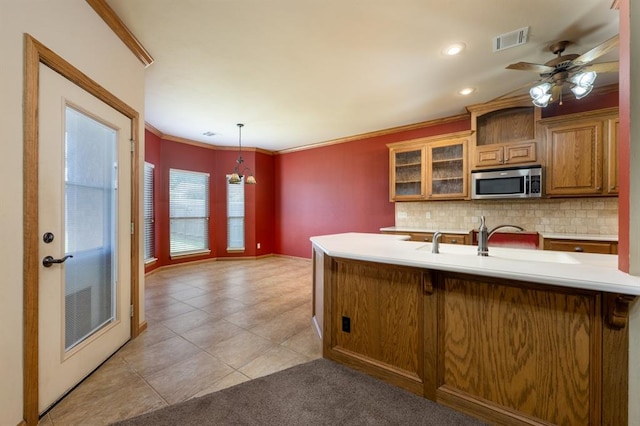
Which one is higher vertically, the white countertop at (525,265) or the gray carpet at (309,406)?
the white countertop at (525,265)

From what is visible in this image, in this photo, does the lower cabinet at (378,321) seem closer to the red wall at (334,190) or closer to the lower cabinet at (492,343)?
the lower cabinet at (492,343)

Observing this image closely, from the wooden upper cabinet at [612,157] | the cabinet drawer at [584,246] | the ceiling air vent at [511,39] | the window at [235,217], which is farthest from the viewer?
the window at [235,217]

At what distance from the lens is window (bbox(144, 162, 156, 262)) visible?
4.93m

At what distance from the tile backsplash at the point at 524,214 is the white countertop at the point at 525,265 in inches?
96.1

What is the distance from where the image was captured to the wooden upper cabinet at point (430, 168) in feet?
13.5

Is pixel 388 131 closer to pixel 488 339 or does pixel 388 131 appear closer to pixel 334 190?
pixel 334 190

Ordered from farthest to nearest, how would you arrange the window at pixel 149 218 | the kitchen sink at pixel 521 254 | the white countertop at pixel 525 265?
the window at pixel 149 218, the kitchen sink at pixel 521 254, the white countertop at pixel 525 265

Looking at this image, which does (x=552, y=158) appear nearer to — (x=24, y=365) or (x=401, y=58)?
(x=401, y=58)

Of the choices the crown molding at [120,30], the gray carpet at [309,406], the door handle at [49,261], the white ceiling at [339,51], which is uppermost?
the white ceiling at [339,51]

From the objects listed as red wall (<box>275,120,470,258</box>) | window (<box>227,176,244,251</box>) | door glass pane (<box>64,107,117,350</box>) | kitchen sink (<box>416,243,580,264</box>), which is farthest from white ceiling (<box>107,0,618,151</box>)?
window (<box>227,176,244,251</box>)

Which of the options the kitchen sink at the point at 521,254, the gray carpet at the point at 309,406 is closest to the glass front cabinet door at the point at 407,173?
the kitchen sink at the point at 521,254

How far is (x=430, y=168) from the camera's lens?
14.3 ft

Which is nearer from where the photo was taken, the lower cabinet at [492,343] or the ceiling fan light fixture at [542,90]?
the lower cabinet at [492,343]

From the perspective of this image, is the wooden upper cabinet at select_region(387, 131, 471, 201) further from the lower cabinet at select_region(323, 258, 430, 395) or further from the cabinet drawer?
the lower cabinet at select_region(323, 258, 430, 395)
